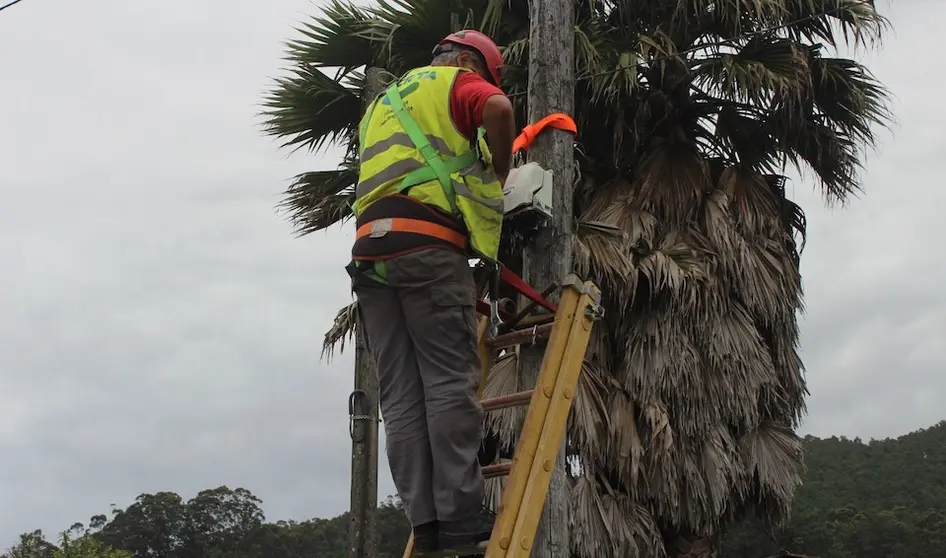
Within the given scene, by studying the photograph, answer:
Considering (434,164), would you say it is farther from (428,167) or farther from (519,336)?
(519,336)

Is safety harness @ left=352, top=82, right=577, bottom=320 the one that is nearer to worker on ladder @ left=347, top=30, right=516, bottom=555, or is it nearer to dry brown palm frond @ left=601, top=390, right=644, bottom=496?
worker on ladder @ left=347, top=30, right=516, bottom=555

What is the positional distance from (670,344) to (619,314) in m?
0.50

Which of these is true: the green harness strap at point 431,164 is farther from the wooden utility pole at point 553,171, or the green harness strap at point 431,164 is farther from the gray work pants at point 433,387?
the wooden utility pole at point 553,171

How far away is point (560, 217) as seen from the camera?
13.3 feet

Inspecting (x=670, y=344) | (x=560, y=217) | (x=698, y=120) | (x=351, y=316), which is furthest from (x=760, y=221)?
(x=560, y=217)

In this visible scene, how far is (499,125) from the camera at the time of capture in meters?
3.15

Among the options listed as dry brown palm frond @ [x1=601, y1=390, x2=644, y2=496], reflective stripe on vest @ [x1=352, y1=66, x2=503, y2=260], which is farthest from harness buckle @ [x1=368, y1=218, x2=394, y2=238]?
dry brown palm frond @ [x1=601, y1=390, x2=644, y2=496]

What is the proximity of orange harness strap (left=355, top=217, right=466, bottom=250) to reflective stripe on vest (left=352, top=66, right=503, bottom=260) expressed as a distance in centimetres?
7

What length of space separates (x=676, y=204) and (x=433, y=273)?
5.83 meters

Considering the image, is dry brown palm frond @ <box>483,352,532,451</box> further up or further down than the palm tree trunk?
further up

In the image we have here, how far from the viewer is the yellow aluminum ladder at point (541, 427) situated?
2.92 meters

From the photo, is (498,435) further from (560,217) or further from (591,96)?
(560,217)

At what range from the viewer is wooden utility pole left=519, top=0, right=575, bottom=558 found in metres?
3.88

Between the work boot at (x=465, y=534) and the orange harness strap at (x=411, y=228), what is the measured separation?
0.91 metres
